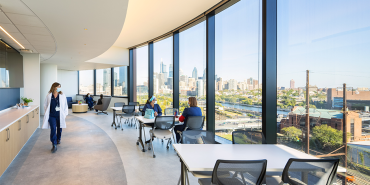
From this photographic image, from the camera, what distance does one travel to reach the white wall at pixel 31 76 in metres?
6.84

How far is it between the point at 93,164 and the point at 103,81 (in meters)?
10.6

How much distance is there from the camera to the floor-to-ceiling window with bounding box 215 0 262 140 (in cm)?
400

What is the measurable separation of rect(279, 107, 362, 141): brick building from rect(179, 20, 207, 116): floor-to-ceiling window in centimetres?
263

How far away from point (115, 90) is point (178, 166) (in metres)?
9.56

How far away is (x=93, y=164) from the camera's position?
3775 millimetres

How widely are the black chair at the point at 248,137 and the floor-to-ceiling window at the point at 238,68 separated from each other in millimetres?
1084

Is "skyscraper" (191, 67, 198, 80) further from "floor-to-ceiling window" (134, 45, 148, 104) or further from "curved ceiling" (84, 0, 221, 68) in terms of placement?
"floor-to-ceiling window" (134, 45, 148, 104)

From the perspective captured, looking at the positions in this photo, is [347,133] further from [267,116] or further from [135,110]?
[135,110]

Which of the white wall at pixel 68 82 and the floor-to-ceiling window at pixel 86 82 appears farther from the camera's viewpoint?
the floor-to-ceiling window at pixel 86 82

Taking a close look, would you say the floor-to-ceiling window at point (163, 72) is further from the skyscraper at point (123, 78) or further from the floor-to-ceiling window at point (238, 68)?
the skyscraper at point (123, 78)

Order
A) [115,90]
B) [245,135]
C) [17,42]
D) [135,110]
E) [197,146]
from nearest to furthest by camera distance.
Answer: [197,146] < [245,135] < [17,42] < [135,110] < [115,90]

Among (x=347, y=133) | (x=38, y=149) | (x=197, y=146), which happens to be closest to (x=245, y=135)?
(x=197, y=146)

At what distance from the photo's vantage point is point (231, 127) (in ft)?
15.7

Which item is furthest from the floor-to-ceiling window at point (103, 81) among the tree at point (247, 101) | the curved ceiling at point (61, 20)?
the tree at point (247, 101)
